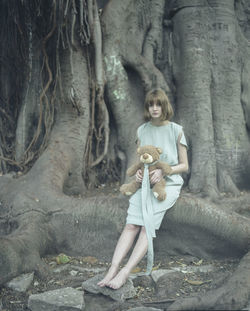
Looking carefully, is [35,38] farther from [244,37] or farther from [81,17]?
[244,37]

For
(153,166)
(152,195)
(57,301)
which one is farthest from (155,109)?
(57,301)

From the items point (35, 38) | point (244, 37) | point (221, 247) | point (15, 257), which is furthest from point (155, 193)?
point (244, 37)

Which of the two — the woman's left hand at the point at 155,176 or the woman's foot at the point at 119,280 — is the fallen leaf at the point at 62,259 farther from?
the woman's left hand at the point at 155,176

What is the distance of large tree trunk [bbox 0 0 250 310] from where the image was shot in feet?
11.7

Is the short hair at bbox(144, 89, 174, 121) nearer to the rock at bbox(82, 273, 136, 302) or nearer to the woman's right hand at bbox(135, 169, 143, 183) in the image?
the woman's right hand at bbox(135, 169, 143, 183)

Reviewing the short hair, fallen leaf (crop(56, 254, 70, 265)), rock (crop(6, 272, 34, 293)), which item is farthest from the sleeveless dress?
rock (crop(6, 272, 34, 293))

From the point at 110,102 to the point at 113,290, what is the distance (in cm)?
252

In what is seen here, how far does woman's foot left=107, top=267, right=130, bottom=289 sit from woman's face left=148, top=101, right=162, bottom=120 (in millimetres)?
1371

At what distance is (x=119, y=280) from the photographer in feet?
8.81

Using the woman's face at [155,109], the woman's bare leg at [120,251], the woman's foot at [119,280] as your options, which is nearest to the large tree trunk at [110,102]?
the woman's bare leg at [120,251]

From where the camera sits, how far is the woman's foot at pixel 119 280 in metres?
2.65

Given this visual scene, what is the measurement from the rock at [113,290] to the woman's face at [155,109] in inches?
56.8

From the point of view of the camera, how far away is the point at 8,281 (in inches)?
109

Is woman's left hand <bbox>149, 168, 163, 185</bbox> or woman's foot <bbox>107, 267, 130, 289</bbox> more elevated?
woman's left hand <bbox>149, 168, 163, 185</bbox>
